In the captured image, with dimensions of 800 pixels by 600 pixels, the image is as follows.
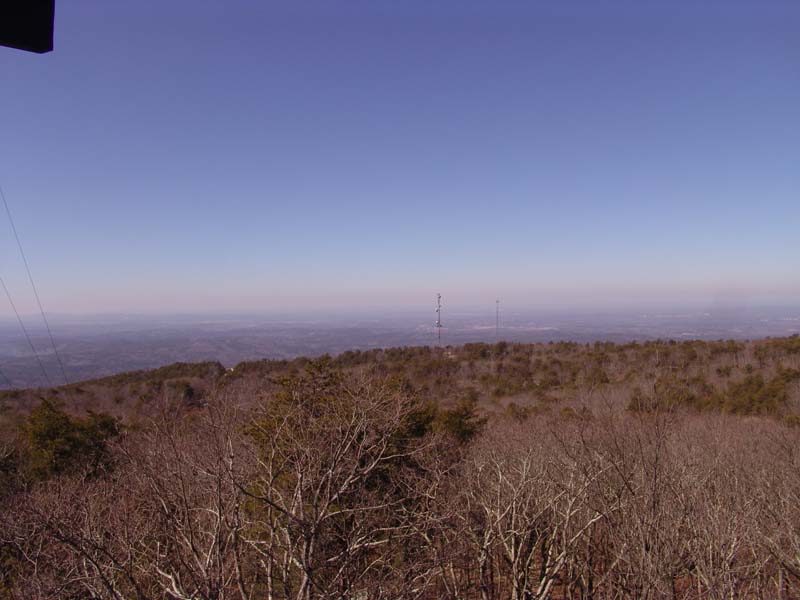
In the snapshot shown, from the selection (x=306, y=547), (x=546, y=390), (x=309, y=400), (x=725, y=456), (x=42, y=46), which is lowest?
(x=546, y=390)

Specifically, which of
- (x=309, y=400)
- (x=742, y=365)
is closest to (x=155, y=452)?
(x=309, y=400)

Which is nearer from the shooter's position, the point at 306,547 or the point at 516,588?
the point at 306,547

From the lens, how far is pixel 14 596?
6453 millimetres

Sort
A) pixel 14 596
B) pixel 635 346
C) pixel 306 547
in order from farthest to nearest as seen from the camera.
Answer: pixel 635 346
pixel 14 596
pixel 306 547

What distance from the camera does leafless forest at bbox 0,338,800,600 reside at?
20.4 ft

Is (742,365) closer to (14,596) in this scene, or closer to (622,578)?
(622,578)

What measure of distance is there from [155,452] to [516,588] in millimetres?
6532

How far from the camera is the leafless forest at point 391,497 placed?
6215 millimetres

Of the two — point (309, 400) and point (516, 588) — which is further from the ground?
point (309, 400)

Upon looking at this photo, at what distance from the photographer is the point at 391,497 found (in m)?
10.6

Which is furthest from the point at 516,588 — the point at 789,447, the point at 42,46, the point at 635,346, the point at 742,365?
the point at 635,346

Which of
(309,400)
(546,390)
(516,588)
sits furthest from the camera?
(546,390)

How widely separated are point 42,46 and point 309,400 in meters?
10.3

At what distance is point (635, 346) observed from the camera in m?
40.9
